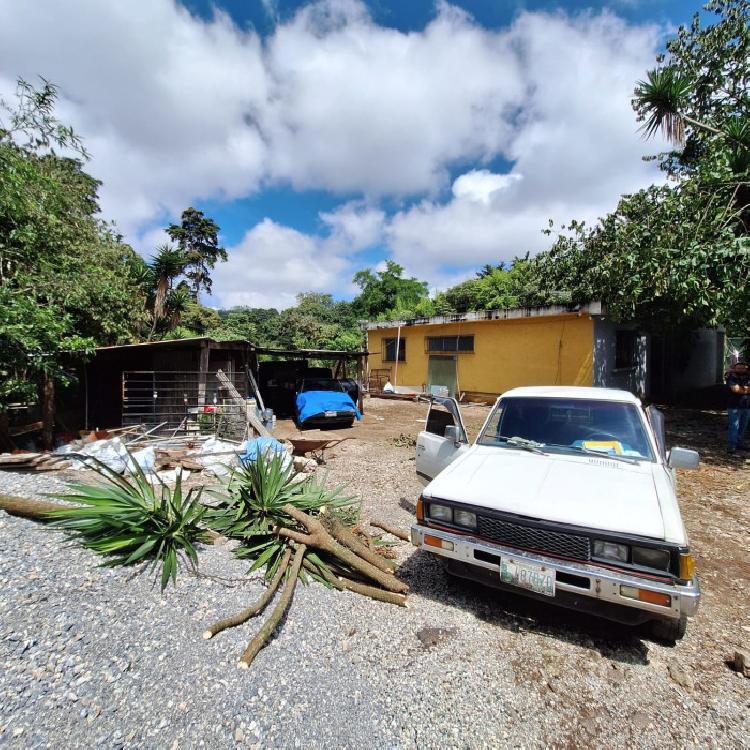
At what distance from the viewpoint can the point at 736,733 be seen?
212 centimetres

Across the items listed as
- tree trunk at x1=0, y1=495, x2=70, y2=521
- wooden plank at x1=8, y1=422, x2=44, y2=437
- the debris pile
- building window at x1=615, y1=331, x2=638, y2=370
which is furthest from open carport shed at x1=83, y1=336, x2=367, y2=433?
building window at x1=615, y1=331, x2=638, y2=370

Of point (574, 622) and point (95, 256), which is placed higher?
point (95, 256)

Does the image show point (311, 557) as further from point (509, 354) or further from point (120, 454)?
point (509, 354)

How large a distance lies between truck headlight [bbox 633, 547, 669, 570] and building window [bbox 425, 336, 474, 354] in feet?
48.0

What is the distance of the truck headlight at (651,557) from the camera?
233 centimetres

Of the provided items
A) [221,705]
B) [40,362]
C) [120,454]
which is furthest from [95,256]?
[221,705]

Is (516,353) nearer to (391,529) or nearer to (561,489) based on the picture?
(391,529)

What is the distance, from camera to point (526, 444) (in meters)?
3.73

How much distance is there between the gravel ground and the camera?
197 centimetres

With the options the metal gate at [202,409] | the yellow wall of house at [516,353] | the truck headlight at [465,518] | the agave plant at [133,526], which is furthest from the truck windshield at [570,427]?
the yellow wall of house at [516,353]

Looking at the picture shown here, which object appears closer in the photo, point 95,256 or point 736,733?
point 736,733

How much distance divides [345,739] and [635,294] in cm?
911

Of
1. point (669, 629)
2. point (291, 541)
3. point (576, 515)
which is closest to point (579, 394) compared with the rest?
point (576, 515)

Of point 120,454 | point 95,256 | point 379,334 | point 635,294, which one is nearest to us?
point 120,454
